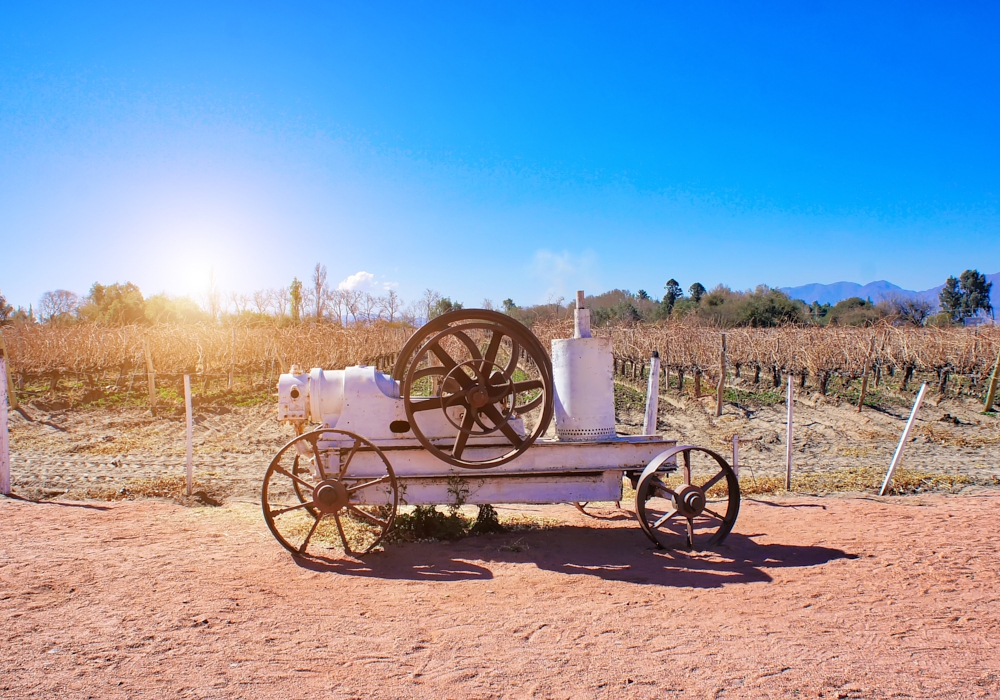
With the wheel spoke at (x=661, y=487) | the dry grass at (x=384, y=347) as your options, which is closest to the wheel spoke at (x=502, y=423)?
the wheel spoke at (x=661, y=487)

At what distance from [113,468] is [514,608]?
26.7 ft

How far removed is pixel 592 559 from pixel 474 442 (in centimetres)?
146

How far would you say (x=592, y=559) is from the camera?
549 cm

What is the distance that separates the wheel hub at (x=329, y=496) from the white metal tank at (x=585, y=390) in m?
2.04

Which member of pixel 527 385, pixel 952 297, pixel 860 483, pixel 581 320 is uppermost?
pixel 952 297

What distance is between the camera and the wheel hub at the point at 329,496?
5.38 metres

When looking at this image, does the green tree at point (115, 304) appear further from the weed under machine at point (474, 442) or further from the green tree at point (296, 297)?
the weed under machine at point (474, 442)

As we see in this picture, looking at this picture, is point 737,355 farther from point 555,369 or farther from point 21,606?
point 21,606

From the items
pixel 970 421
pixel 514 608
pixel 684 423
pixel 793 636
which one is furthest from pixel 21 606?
pixel 970 421

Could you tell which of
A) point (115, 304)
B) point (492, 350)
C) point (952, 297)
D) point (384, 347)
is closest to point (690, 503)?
point (492, 350)

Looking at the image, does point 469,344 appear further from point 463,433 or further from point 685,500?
point 685,500

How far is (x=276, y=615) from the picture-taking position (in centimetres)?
419

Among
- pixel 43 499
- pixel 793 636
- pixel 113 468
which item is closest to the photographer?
pixel 793 636

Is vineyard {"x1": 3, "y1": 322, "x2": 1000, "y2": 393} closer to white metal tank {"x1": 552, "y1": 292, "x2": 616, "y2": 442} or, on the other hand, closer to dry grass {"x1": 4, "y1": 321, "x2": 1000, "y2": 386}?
dry grass {"x1": 4, "y1": 321, "x2": 1000, "y2": 386}
